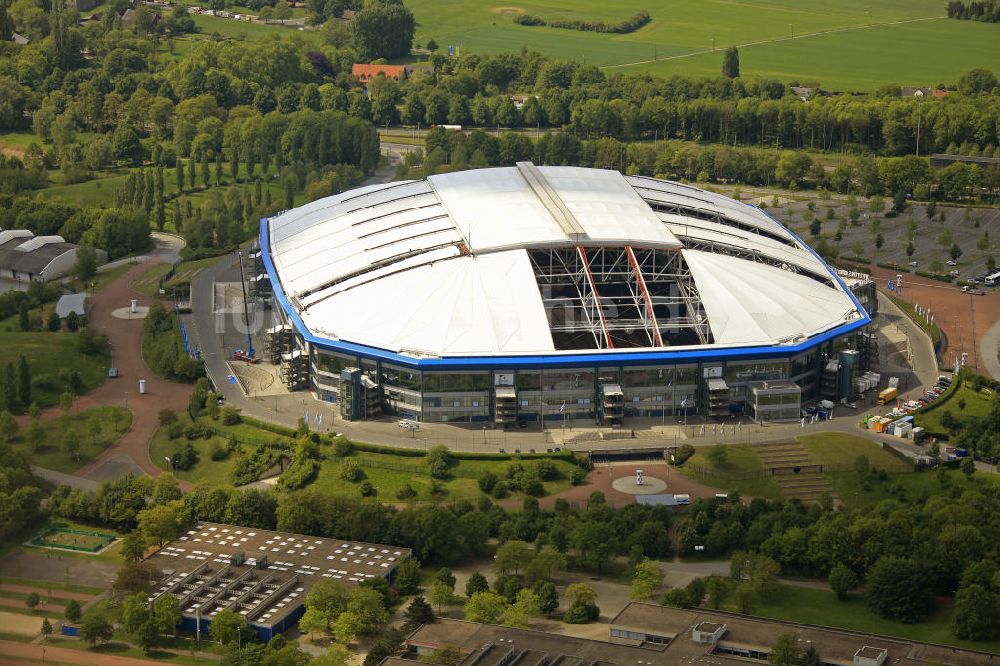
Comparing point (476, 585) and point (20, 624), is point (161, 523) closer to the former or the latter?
point (20, 624)

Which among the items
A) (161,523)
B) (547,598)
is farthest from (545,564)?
(161,523)

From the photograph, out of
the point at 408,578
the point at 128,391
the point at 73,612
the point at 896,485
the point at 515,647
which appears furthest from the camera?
the point at 128,391

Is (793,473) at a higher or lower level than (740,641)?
higher

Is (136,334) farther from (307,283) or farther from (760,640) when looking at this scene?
(760,640)

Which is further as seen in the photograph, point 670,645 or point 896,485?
point 896,485

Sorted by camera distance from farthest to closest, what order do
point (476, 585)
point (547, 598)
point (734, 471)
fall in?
point (734, 471) → point (476, 585) → point (547, 598)

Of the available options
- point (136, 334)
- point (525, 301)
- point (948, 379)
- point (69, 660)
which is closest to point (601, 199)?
point (525, 301)

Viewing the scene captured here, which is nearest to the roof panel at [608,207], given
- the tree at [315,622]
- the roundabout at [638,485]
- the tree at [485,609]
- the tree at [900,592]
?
the roundabout at [638,485]
